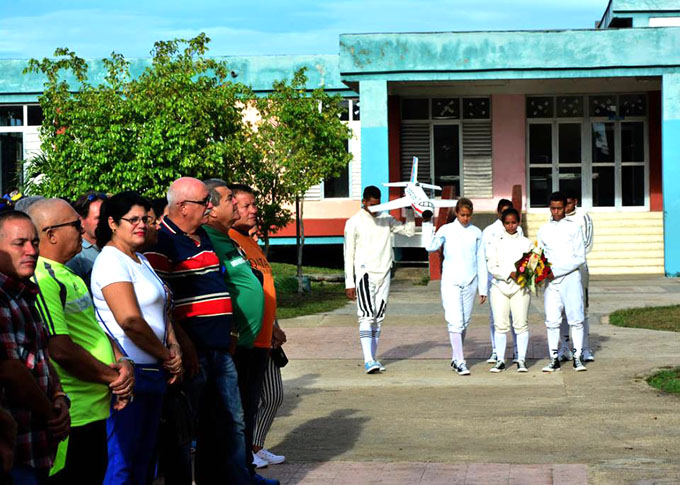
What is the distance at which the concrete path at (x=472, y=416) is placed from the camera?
739 cm

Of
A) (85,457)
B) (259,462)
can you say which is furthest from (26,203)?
(259,462)

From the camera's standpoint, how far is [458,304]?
1162 centimetres

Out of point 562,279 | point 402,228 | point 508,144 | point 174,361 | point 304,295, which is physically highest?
point 508,144

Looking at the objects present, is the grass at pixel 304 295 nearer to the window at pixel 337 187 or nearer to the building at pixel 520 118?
the building at pixel 520 118

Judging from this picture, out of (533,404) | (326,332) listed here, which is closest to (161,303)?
(533,404)

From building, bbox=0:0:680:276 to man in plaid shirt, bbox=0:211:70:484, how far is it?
19.6m

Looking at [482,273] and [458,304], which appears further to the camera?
[482,273]

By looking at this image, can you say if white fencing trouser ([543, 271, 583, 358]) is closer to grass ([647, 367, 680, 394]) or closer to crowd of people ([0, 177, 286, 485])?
grass ([647, 367, 680, 394])

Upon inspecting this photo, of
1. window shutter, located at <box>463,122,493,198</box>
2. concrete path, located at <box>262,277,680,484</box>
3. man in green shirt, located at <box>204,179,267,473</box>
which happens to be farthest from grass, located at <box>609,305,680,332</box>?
window shutter, located at <box>463,122,493,198</box>

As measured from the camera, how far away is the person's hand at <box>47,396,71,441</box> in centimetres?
413

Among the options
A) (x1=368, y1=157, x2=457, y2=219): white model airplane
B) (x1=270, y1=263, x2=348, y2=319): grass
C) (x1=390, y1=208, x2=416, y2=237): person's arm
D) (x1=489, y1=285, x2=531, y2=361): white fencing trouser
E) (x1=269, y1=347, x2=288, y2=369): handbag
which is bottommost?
(x1=270, y1=263, x2=348, y2=319): grass

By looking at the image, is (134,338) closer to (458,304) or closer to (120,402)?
(120,402)

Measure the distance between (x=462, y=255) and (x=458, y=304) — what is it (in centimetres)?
53

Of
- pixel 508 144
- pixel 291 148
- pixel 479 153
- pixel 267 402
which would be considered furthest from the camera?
pixel 479 153
